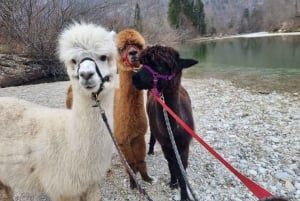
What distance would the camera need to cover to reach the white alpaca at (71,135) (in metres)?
2.14

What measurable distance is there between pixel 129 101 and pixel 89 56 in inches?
52.9

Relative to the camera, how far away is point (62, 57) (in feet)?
7.24

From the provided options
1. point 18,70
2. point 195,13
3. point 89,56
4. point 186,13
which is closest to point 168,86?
point 89,56

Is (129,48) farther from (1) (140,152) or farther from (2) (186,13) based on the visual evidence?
(2) (186,13)

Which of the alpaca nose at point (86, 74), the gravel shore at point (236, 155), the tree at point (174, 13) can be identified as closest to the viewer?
the alpaca nose at point (86, 74)

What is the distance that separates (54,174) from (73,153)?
0.77ft

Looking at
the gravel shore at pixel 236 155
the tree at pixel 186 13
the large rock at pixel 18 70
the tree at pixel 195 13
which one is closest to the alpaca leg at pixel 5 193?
the gravel shore at pixel 236 155

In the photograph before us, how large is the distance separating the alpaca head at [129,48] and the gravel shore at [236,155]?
144 cm

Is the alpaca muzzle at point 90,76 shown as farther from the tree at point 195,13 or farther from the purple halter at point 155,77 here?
the tree at point 195,13

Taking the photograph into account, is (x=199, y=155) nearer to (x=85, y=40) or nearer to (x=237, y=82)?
(x=85, y=40)

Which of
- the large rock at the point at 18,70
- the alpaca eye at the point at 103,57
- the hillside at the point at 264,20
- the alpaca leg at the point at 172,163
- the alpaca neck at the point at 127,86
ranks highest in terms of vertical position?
the hillside at the point at 264,20

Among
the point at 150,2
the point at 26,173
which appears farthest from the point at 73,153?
the point at 150,2

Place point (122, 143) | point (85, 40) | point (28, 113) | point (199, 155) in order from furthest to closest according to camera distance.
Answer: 1. point (199, 155)
2. point (122, 143)
3. point (28, 113)
4. point (85, 40)

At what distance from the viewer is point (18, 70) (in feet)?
51.5
